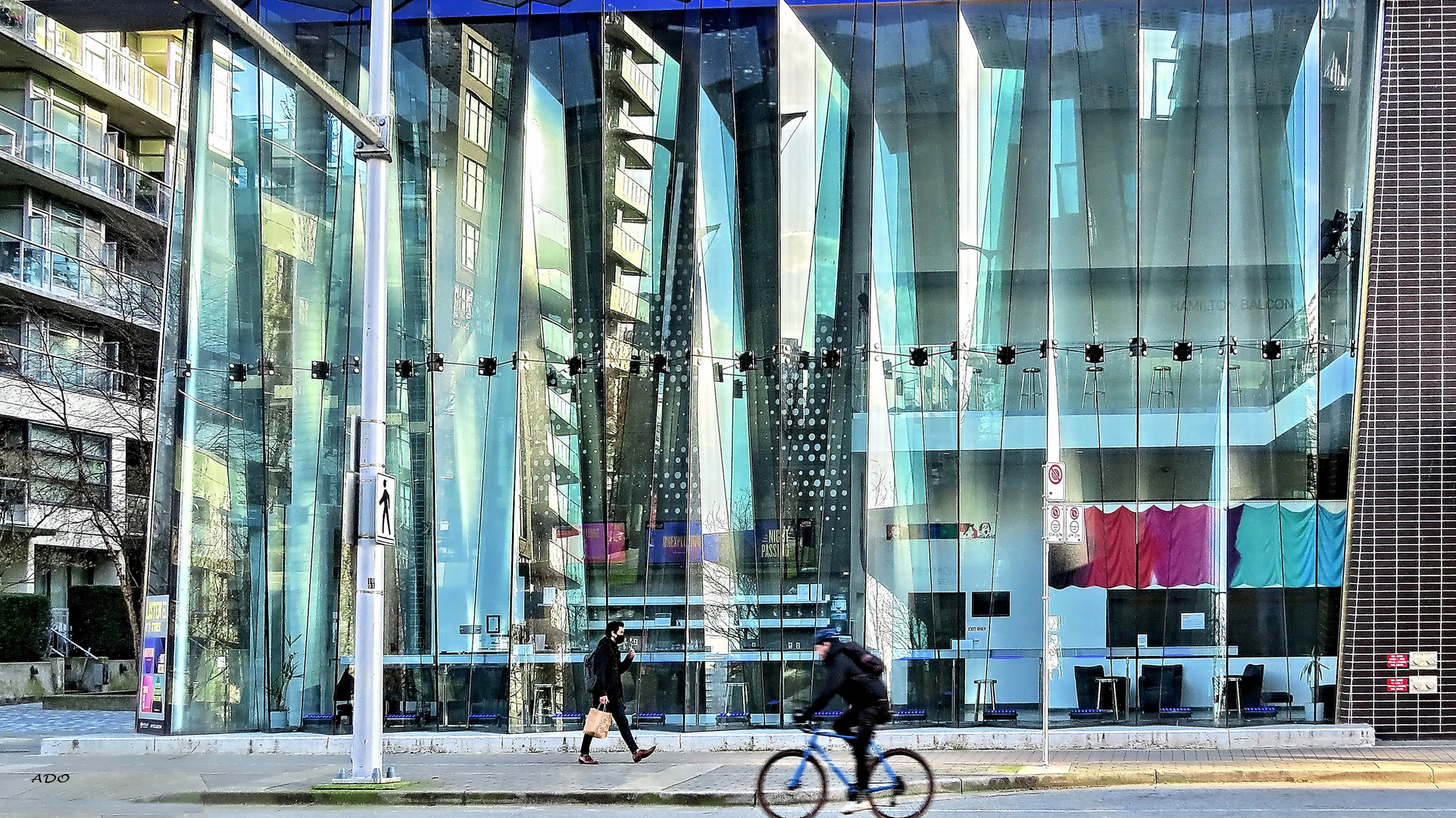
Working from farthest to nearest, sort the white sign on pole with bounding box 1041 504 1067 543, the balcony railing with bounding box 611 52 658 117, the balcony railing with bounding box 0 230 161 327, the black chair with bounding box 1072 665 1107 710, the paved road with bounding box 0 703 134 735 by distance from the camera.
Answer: the balcony railing with bounding box 0 230 161 327, the paved road with bounding box 0 703 134 735, the balcony railing with bounding box 611 52 658 117, the black chair with bounding box 1072 665 1107 710, the white sign on pole with bounding box 1041 504 1067 543

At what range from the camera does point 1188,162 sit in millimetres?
18609

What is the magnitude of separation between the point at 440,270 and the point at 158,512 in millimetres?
4985

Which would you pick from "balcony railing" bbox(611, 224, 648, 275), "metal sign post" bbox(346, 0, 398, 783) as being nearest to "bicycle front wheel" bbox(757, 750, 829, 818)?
"metal sign post" bbox(346, 0, 398, 783)

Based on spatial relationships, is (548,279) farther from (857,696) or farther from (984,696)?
(857,696)

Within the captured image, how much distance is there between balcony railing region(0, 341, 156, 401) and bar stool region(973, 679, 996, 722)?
76.5 feet

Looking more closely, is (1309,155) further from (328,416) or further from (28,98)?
(28,98)

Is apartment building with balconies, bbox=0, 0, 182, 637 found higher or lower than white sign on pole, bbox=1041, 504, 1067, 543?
higher

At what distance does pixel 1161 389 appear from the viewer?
1830 centimetres

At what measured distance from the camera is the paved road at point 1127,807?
38.2 feet

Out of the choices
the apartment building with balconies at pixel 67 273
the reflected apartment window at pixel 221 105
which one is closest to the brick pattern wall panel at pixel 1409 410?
the reflected apartment window at pixel 221 105

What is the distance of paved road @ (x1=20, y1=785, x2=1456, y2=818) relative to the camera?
1166 centimetres

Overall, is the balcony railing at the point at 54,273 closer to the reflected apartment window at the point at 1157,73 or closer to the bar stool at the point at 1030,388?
the bar stool at the point at 1030,388

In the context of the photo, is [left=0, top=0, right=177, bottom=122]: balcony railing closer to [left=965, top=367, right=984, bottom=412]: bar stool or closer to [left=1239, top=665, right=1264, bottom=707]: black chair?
[left=965, top=367, right=984, bottom=412]: bar stool

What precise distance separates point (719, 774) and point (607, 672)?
2.07 m
